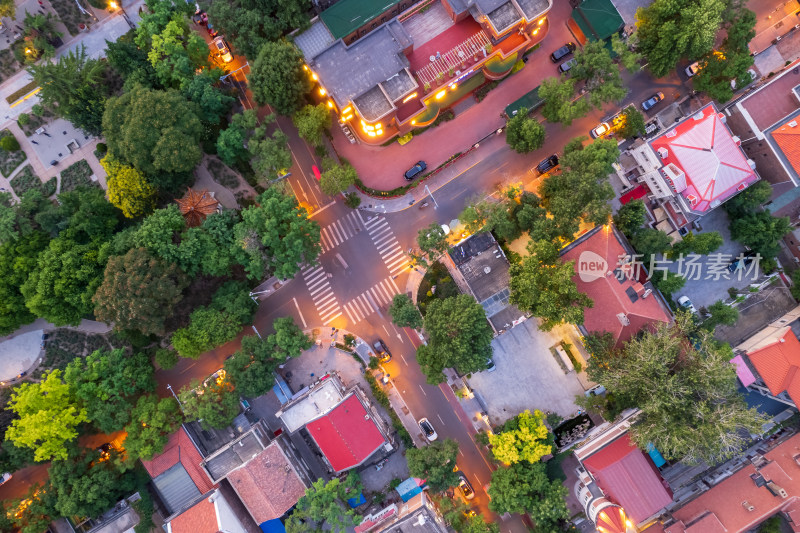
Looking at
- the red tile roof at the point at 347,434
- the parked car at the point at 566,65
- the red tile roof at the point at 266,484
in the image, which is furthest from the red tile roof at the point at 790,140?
the red tile roof at the point at 266,484

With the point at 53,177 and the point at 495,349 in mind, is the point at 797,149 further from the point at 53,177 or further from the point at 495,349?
the point at 53,177

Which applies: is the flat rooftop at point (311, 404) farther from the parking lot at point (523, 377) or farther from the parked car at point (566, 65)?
the parked car at point (566, 65)

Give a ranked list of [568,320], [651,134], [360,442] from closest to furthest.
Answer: [568,320] < [360,442] < [651,134]

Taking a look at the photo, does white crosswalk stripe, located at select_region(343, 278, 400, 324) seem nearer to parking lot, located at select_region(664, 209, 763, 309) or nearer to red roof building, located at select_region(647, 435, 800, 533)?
parking lot, located at select_region(664, 209, 763, 309)

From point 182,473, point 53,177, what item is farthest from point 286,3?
point 182,473

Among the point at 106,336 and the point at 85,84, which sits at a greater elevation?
the point at 85,84

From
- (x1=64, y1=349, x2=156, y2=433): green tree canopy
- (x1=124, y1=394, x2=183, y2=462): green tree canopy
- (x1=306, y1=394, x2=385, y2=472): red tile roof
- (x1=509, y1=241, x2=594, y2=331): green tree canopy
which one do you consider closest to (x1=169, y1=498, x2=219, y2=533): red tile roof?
(x1=124, y1=394, x2=183, y2=462): green tree canopy
